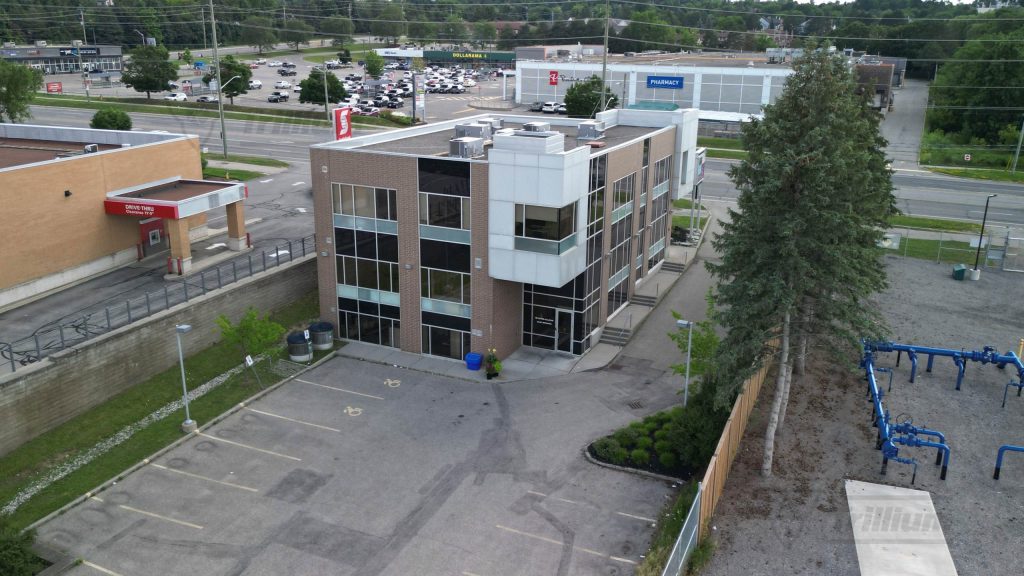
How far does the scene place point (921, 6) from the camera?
7657 inches

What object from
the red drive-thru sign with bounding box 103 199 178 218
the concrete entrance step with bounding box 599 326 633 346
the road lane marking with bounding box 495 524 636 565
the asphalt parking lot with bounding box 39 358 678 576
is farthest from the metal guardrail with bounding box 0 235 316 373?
the road lane marking with bounding box 495 524 636 565

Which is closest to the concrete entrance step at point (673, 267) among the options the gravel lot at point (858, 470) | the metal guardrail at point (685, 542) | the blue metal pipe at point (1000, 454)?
the gravel lot at point (858, 470)

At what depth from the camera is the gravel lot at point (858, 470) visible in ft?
67.6

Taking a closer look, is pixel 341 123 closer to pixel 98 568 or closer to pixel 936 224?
pixel 98 568

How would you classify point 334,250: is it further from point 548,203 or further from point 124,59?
point 124,59

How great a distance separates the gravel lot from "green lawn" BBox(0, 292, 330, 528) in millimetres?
18490

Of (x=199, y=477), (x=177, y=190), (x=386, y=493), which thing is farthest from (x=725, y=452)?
(x=177, y=190)

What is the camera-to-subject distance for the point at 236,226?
40844 mm

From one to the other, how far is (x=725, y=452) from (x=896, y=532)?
480 centimetres

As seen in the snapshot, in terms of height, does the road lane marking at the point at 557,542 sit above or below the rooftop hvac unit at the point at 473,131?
below

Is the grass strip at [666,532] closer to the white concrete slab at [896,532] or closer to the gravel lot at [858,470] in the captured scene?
the gravel lot at [858,470]

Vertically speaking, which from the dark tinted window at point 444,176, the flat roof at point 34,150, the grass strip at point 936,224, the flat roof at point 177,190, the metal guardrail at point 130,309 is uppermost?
the dark tinted window at point 444,176

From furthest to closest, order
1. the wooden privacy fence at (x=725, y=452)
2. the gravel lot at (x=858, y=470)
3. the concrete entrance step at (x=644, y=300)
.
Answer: the concrete entrance step at (x=644, y=300) → the wooden privacy fence at (x=725, y=452) → the gravel lot at (x=858, y=470)

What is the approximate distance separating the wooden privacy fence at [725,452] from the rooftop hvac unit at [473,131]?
16.7m
